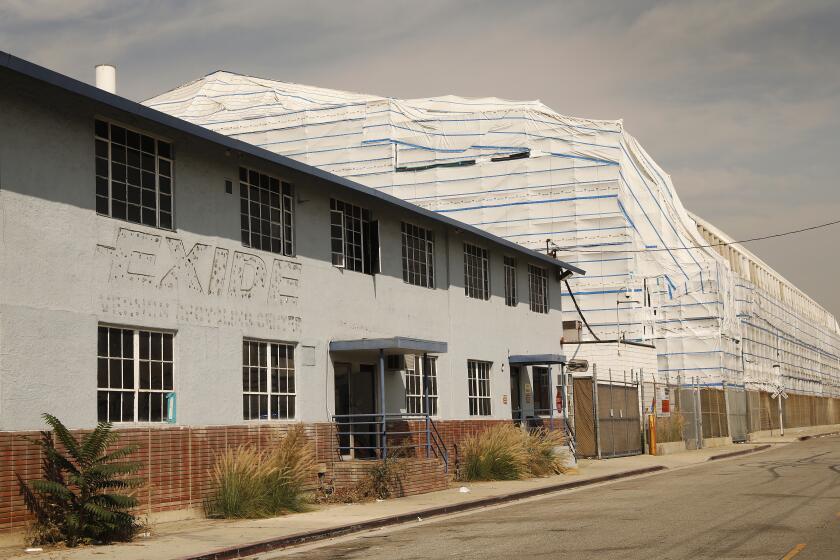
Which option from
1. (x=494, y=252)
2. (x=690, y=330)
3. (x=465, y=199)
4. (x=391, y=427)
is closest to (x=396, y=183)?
(x=465, y=199)

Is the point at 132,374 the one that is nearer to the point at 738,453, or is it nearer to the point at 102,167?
the point at 102,167

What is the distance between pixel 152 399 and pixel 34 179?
402 centimetres

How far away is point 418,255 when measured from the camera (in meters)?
25.8

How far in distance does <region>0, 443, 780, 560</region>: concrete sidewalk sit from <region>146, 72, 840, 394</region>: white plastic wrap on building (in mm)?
26533

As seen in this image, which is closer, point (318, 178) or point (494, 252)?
point (318, 178)

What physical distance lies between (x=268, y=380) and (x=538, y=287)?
48.4ft

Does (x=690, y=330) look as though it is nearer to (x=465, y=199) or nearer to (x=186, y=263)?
(x=465, y=199)

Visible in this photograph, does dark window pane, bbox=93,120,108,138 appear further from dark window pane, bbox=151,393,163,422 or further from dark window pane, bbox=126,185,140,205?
dark window pane, bbox=151,393,163,422

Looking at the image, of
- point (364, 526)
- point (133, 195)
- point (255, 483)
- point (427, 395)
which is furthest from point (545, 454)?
point (133, 195)

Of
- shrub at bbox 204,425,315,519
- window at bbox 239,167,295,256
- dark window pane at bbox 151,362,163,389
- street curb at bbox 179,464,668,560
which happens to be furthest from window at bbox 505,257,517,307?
dark window pane at bbox 151,362,163,389

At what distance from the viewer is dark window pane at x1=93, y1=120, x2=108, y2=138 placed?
16.2 meters

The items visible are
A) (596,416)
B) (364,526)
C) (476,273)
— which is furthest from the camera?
(596,416)

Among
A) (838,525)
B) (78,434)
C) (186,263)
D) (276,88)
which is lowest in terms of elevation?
(838,525)

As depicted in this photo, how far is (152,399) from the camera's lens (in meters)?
16.8
